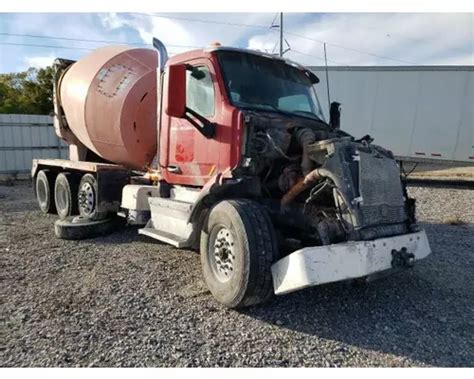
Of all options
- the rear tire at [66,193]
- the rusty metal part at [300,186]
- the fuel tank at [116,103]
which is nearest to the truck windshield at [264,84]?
the rusty metal part at [300,186]

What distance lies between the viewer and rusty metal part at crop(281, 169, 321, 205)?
373 cm

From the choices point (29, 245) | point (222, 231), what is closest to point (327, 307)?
point (222, 231)

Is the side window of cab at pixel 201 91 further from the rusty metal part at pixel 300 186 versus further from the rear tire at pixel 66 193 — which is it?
the rear tire at pixel 66 193

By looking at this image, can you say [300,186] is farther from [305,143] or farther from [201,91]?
[201,91]

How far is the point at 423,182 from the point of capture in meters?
14.4

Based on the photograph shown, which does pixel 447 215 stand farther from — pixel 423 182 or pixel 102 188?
pixel 102 188

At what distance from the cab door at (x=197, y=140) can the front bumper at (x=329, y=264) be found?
1420 mm

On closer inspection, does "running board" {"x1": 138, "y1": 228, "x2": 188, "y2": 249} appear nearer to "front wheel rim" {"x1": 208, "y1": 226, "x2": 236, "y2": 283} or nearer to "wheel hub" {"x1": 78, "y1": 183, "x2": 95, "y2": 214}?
"front wheel rim" {"x1": 208, "y1": 226, "x2": 236, "y2": 283}

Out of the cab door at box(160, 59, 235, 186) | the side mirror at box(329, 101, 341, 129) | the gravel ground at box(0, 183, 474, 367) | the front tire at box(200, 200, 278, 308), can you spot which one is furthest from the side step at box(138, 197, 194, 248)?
the side mirror at box(329, 101, 341, 129)

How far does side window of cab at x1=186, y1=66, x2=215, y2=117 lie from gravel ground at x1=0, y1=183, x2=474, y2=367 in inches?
77.6

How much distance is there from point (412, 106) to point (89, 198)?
36.6 ft

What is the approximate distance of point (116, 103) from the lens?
6.24 metres

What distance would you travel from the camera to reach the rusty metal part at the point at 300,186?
3729 millimetres

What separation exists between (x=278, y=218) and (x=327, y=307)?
1001 millimetres
